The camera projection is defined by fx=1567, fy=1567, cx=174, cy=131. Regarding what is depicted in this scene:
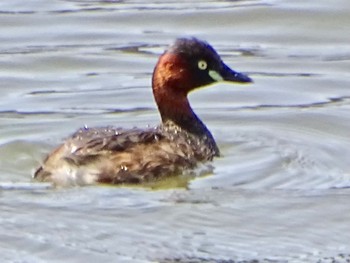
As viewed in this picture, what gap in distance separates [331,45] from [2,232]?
6550 millimetres

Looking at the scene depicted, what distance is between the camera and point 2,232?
936 centimetres

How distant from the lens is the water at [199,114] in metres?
9.32

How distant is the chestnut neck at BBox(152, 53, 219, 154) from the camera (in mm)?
11492

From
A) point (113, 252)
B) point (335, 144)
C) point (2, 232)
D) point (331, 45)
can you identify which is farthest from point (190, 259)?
point (331, 45)

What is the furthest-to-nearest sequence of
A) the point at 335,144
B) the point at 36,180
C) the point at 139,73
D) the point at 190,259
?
the point at 139,73
the point at 335,144
the point at 36,180
the point at 190,259

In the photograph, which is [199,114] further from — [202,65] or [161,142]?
[161,142]

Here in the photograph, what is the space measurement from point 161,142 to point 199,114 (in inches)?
75.2

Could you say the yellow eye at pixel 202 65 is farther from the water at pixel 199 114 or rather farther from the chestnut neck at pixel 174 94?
the water at pixel 199 114

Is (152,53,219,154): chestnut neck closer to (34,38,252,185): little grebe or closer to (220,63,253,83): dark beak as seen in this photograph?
(34,38,252,185): little grebe

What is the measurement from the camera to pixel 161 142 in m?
10.9

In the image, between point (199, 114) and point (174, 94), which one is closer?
point (174, 94)

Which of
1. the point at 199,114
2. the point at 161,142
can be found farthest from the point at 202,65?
the point at 199,114

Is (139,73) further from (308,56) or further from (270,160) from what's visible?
(270,160)

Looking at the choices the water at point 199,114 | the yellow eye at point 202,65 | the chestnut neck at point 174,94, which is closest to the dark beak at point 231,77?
the yellow eye at point 202,65
